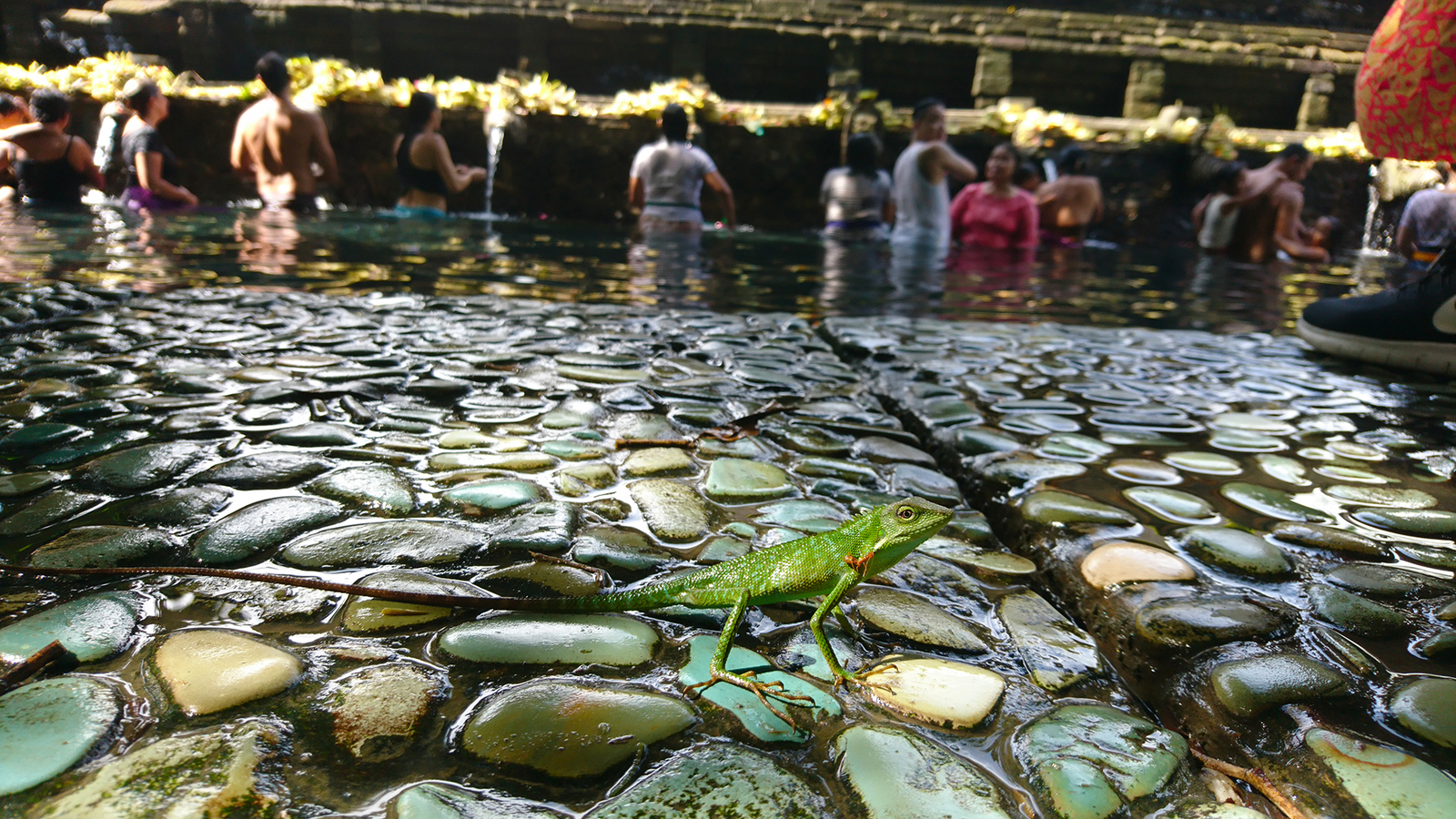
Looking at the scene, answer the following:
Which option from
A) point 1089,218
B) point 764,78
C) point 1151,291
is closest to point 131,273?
point 1151,291

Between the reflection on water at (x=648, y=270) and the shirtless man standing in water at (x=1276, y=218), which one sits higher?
the shirtless man standing in water at (x=1276, y=218)

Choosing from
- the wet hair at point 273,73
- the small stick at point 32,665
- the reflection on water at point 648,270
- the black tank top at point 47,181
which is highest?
the wet hair at point 273,73

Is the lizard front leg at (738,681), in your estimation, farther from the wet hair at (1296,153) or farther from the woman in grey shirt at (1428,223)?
the wet hair at (1296,153)

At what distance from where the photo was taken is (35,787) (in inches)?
34.7

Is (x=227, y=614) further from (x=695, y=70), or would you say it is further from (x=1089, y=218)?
(x=695, y=70)

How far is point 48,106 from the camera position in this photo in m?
9.01

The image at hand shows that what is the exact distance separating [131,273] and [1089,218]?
12.3 metres

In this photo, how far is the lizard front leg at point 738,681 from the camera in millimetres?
1140

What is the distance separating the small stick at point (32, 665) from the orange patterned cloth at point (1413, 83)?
450cm

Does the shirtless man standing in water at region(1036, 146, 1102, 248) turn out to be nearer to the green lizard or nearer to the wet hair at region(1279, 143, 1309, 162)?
the wet hair at region(1279, 143, 1309, 162)

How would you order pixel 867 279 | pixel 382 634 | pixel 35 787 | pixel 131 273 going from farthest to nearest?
pixel 867 279
pixel 131 273
pixel 382 634
pixel 35 787

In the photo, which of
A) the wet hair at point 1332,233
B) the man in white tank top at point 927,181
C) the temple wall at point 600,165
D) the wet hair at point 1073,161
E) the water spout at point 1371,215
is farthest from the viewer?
the water spout at point 1371,215

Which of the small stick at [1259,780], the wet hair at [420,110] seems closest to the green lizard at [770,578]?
the small stick at [1259,780]

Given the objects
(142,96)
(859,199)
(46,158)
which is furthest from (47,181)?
(859,199)
